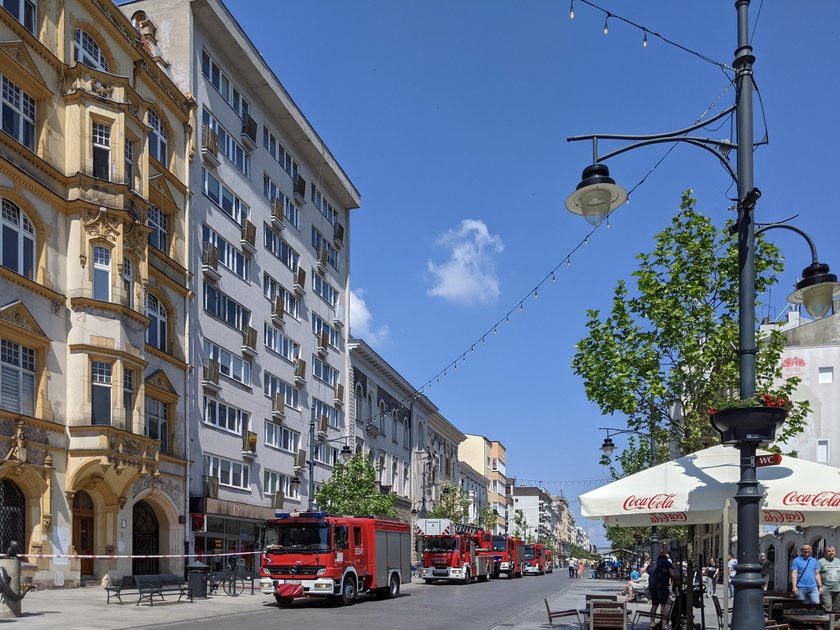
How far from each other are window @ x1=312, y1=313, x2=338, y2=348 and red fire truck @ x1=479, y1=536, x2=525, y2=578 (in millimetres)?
16145

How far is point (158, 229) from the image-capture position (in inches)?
1399

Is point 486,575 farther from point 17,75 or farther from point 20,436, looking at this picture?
point 17,75

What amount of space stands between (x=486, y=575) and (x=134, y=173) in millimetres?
32885

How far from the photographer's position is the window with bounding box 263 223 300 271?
4751cm

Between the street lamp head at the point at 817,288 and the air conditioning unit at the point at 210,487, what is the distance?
30.7 metres

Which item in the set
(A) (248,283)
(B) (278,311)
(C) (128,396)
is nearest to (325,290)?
(B) (278,311)

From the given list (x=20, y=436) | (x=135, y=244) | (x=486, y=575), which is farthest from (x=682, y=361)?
(x=486, y=575)

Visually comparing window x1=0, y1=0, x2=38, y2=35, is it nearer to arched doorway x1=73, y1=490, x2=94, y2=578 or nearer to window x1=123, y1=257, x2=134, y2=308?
window x1=123, y1=257, x2=134, y2=308

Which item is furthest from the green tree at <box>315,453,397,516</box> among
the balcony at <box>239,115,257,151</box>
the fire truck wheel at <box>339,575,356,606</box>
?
the fire truck wheel at <box>339,575,356,606</box>

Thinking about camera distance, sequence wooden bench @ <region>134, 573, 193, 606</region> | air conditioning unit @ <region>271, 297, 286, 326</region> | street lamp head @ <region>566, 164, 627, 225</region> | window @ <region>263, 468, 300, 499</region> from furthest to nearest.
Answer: air conditioning unit @ <region>271, 297, 286, 326</region> → window @ <region>263, 468, 300, 499</region> → wooden bench @ <region>134, 573, 193, 606</region> → street lamp head @ <region>566, 164, 627, 225</region>

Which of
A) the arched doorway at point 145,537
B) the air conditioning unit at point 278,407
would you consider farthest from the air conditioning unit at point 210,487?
the air conditioning unit at point 278,407

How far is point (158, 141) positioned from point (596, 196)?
29.2 m

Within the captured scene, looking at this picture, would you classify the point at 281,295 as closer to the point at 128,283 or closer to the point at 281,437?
the point at 281,437

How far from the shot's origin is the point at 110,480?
96.3 feet
